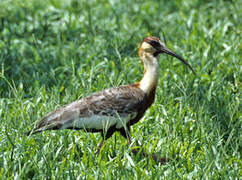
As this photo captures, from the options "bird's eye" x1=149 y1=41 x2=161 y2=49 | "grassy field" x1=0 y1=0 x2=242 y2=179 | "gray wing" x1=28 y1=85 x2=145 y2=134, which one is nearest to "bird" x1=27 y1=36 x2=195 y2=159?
"gray wing" x1=28 y1=85 x2=145 y2=134

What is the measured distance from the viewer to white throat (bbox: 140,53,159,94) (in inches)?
185

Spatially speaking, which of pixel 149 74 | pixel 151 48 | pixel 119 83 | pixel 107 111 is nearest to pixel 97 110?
pixel 107 111

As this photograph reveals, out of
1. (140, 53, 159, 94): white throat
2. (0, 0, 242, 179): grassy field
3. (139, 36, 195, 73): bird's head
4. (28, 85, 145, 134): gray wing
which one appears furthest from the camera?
(139, 36, 195, 73): bird's head

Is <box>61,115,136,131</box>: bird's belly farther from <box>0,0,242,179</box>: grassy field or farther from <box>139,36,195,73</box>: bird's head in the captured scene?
<box>139,36,195,73</box>: bird's head

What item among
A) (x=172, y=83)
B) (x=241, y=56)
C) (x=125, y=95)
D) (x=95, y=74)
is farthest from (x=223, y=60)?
(x=125, y=95)

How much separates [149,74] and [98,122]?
0.74 metres

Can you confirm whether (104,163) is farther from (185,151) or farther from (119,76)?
(119,76)

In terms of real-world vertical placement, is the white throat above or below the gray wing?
above

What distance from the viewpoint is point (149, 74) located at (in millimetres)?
4750

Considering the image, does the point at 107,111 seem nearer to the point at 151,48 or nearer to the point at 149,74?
the point at 149,74

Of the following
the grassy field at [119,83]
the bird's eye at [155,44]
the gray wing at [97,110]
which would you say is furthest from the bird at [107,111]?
the bird's eye at [155,44]

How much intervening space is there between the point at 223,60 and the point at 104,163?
120 inches

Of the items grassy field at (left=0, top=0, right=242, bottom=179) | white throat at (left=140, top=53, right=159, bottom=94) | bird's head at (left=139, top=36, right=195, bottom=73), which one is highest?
bird's head at (left=139, top=36, right=195, bottom=73)

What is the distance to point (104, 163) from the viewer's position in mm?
4113
